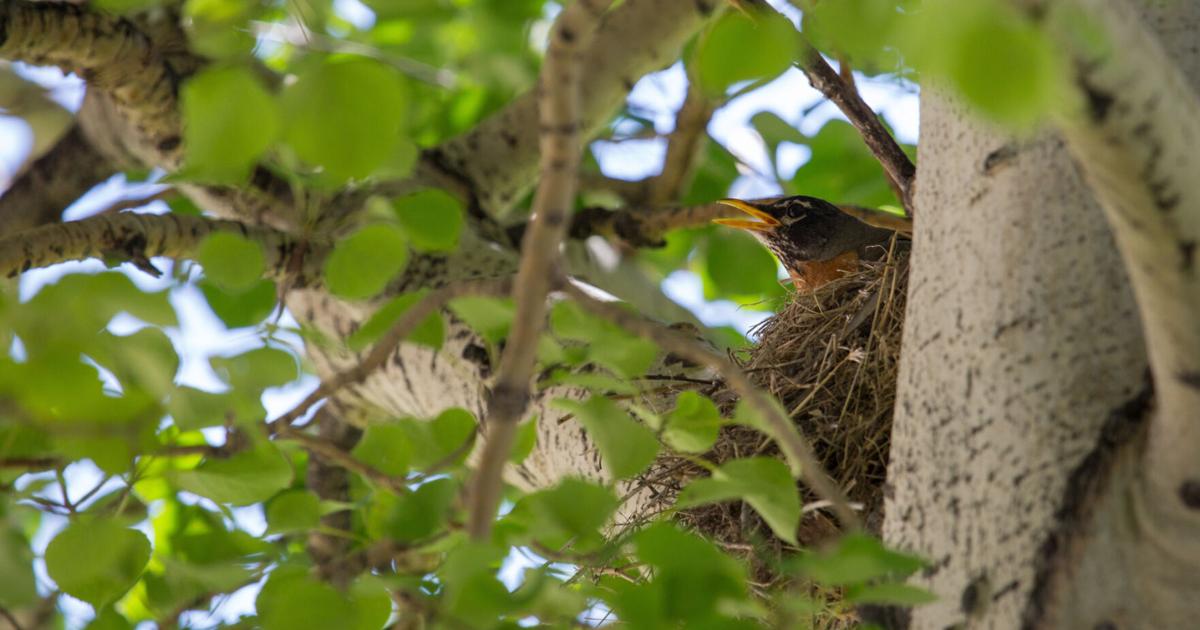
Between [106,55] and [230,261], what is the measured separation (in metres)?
1.16

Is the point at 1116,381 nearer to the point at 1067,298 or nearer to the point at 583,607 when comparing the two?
the point at 1067,298

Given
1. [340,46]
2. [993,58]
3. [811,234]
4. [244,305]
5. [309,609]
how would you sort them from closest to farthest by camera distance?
[993,58] < [309,609] < [340,46] < [244,305] < [811,234]

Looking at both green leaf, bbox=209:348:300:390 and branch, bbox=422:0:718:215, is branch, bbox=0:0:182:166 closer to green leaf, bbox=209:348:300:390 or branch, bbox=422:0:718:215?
branch, bbox=422:0:718:215

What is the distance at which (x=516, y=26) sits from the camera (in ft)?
13.7

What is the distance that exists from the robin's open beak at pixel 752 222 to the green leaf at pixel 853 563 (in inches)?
91.9

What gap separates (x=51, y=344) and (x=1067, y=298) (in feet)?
3.54

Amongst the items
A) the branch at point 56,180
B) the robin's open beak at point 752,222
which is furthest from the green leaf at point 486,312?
the branch at point 56,180

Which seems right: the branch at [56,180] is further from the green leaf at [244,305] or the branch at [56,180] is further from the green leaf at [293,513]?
the green leaf at [293,513]

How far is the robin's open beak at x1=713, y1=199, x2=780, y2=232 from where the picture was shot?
334 cm

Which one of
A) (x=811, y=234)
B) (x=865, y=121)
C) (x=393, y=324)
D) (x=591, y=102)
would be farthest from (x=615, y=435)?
(x=811, y=234)

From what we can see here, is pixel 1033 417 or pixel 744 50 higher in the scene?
pixel 744 50

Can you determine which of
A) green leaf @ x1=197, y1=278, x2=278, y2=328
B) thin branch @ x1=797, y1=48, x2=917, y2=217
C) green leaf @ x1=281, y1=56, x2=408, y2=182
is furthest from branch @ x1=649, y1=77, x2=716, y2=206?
green leaf @ x1=281, y1=56, x2=408, y2=182

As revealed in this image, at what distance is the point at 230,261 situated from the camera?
1.68 m

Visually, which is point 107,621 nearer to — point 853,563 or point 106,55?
point 853,563
